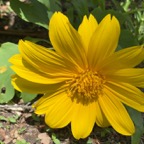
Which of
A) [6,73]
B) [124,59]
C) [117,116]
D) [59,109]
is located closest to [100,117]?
[117,116]

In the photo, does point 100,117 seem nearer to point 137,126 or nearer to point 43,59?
point 137,126

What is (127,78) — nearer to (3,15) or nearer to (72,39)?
(72,39)

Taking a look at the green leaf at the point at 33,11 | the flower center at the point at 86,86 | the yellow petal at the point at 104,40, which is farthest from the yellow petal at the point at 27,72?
the green leaf at the point at 33,11

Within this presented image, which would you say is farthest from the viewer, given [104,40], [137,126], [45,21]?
[45,21]

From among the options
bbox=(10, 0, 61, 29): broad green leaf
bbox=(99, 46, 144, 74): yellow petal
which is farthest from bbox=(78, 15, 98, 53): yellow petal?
bbox=(10, 0, 61, 29): broad green leaf

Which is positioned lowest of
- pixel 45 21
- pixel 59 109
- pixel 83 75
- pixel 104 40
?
pixel 59 109

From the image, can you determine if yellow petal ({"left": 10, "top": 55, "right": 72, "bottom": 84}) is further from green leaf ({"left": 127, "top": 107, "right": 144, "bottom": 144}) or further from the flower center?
green leaf ({"left": 127, "top": 107, "right": 144, "bottom": 144})
